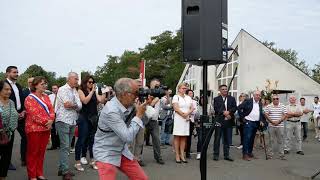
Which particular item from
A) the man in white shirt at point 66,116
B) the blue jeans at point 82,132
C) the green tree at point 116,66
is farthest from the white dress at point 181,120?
the green tree at point 116,66

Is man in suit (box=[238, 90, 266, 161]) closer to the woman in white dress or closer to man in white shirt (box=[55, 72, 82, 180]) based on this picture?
the woman in white dress

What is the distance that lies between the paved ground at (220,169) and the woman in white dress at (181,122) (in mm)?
342

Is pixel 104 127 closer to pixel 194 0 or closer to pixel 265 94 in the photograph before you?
pixel 194 0

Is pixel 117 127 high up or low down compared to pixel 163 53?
down

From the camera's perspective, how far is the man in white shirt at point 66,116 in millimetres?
7816

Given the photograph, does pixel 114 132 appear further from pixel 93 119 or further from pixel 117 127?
pixel 93 119

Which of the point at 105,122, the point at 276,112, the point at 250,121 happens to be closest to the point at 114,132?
the point at 105,122

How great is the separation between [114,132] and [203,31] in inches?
71.2

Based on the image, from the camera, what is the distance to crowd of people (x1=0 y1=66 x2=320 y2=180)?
15.5 feet

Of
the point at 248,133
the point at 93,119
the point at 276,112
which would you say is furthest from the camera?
the point at 276,112

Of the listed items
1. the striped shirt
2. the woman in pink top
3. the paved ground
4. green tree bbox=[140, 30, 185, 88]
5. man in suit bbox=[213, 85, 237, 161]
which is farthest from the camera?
green tree bbox=[140, 30, 185, 88]

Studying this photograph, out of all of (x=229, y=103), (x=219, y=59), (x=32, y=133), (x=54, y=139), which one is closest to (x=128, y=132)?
(x=219, y=59)

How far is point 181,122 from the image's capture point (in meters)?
10.6

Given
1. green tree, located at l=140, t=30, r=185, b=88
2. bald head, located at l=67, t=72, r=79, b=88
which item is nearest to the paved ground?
bald head, located at l=67, t=72, r=79, b=88
